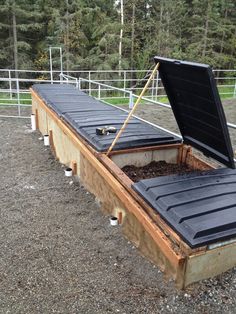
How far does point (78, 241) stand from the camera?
2.79 metres

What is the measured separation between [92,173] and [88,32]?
16722 mm

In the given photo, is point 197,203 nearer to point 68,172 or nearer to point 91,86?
point 68,172

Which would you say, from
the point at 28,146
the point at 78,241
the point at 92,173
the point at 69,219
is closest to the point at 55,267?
the point at 78,241

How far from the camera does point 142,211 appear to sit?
2438mm

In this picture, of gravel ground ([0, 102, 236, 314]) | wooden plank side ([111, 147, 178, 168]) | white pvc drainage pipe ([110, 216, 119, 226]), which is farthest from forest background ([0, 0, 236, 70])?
white pvc drainage pipe ([110, 216, 119, 226])

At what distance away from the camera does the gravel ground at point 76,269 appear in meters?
2.07

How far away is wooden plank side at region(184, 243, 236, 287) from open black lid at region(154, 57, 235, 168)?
0.93 metres

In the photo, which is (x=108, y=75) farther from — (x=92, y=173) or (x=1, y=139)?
(x=92, y=173)

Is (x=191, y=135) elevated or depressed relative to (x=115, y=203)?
elevated

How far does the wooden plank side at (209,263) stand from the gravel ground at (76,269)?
2.4 inches

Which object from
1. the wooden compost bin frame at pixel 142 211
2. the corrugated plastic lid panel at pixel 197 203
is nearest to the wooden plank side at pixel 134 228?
the wooden compost bin frame at pixel 142 211

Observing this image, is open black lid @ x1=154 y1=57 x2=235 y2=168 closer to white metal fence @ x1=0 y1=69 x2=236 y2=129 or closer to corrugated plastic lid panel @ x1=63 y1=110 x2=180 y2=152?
corrugated plastic lid panel @ x1=63 y1=110 x2=180 y2=152

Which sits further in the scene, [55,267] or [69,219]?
[69,219]

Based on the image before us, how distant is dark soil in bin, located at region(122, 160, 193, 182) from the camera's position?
3430 mm
